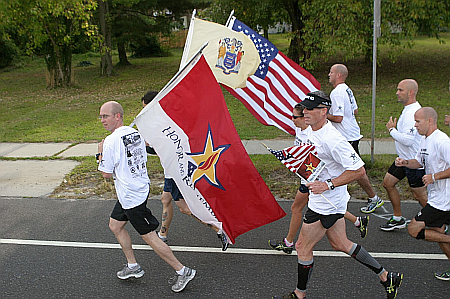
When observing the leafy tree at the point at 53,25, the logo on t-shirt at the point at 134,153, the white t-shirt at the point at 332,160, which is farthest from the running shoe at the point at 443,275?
the leafy tree at the point at 53,25

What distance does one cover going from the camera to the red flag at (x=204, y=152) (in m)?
4.72

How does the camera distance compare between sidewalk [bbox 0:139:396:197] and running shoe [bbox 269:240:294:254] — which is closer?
running shoe [bbox 269:240:294:254]

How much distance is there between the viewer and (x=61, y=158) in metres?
9.98

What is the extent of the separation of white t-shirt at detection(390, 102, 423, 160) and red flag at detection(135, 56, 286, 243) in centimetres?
187

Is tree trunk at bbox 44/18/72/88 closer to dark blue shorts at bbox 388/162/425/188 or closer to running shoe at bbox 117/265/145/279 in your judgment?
running shoe at bbox 117/265/145/279

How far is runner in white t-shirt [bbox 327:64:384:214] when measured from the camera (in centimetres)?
666

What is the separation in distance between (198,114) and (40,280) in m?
2.52

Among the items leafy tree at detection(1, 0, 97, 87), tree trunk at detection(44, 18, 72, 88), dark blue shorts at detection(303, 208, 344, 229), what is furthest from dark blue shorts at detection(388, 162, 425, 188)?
tree trunk at detection(44, 18, 72, 88)

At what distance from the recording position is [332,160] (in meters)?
4.30

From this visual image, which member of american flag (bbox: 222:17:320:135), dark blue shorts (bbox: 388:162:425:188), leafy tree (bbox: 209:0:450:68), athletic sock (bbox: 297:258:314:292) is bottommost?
athletic sock (bbox: 297:258:314:292)

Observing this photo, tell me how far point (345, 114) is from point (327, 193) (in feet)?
9.26

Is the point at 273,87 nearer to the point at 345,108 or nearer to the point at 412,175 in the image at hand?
the point at 345,108

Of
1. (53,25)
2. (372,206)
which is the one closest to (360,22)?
(372,206)

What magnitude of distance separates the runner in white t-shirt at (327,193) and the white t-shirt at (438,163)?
904mm
